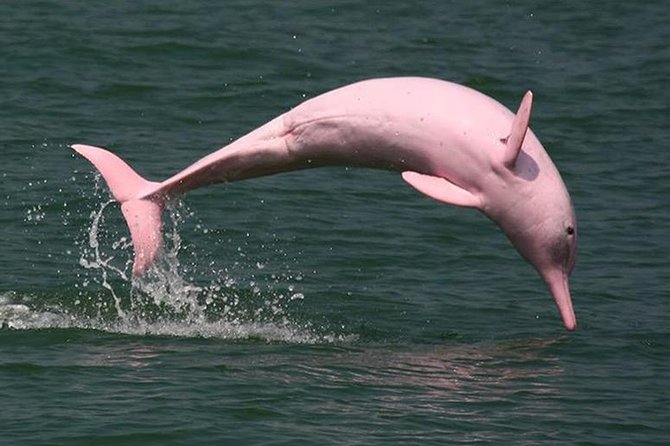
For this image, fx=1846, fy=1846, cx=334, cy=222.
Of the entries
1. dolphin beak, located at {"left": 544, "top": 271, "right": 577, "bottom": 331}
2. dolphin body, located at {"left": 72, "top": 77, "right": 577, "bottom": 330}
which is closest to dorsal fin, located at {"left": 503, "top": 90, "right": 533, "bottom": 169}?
dolphin body, located at {"left": 72, "top": 77, "right": 577, "bottom": 330}

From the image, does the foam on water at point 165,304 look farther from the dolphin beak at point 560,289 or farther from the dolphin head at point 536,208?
the dolphin head at point 536,208

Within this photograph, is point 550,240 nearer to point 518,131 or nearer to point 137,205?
point 518,131

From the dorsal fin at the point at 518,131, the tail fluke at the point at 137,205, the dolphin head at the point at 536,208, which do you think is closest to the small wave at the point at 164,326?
the tail fluke at the point at 137,205

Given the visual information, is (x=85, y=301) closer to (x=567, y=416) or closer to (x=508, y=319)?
(x=508, y=319)

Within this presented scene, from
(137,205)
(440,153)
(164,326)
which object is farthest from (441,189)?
(164,326)

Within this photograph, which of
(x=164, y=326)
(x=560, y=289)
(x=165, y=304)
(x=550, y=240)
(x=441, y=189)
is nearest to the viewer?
(x=441, y=189)

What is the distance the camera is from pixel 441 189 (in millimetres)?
14883

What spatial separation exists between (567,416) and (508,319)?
11.8 feet

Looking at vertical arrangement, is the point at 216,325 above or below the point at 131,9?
below

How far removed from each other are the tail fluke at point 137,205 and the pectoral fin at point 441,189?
253cm

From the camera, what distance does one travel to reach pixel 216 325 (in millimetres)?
17859

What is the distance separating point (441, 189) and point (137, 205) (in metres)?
2.94

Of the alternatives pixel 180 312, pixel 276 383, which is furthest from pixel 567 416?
pixel 180 312

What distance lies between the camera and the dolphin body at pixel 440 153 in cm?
1509
